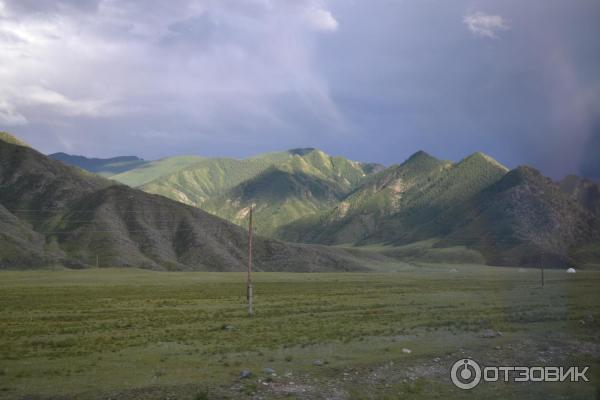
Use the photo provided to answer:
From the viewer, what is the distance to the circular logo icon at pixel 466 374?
2331 centimetres

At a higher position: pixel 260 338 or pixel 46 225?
pixel 46 225

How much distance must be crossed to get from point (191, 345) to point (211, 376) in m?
8.58

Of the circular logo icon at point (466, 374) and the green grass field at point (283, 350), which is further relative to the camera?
the circular logo icon at point (466, 374)

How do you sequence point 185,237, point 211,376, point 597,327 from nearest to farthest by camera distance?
1. point 211,376
2. point 597,327
3. point 185,237

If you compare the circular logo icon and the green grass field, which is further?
the circular logo icon

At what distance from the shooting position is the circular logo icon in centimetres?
2331

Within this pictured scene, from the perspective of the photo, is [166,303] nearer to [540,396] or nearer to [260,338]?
[260,338]

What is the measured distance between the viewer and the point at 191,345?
32.4 m

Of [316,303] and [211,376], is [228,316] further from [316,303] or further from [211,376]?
[211,376]

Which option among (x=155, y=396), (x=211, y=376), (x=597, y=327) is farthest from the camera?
(x=597, y=327)

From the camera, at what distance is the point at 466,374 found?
2469 cm

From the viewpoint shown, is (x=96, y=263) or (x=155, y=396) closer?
(x=155, y=396)

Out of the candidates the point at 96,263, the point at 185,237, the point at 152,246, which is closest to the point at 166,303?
the point at 96,263

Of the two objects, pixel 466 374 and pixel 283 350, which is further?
pixel 283 350
